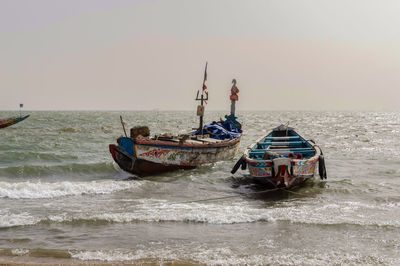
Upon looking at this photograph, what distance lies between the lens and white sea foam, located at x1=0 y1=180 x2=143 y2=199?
12836mm

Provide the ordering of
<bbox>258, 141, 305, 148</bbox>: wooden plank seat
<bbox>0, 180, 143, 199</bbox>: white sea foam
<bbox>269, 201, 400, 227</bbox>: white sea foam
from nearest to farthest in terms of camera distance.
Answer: <bbox>269, 201, 400, 227</bbox>: white sea foam < <bbox>0, 180, 143, 199</bbox>: white sea foam < <bbox>258, 141, 305, 148</bbox>: wooden plank seat

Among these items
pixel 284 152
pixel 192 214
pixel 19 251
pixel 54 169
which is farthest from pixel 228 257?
pixel 54 169

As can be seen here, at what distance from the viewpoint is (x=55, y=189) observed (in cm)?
1366

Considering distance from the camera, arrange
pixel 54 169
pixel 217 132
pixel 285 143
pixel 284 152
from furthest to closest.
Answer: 1. pixel 217 132
2. pixel 54 169
3. pixel 285 143
4. pixel 284 152

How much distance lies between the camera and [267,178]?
12891 millimetres

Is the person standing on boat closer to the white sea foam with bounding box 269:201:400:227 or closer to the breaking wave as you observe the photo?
the breaking wave

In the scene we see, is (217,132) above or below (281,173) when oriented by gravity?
above

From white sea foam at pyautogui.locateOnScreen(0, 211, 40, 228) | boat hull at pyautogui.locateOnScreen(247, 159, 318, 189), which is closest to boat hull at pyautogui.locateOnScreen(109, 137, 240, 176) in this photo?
boat hull at pyautogui.locateOnScreen(247, 159, 318, 189)

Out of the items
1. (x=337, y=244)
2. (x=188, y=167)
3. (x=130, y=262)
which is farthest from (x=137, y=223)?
(x=188, y=167)

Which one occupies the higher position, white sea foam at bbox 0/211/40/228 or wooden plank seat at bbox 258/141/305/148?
wooden plank seat at bbox 258/141/305/148

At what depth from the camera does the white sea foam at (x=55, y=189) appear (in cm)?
1284

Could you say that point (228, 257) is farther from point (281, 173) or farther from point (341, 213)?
point (281, 173)

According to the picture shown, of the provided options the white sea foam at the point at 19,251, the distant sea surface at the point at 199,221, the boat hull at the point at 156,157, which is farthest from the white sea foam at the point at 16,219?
the boat hull at the point at 156,157

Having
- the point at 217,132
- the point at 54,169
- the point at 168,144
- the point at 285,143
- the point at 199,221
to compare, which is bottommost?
the point at 54,169
